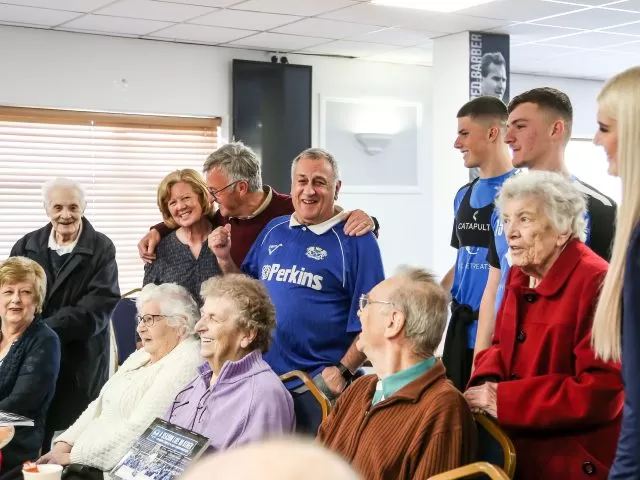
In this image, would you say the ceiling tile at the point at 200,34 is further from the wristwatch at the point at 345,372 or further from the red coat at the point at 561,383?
the red coat at the point at 561,383

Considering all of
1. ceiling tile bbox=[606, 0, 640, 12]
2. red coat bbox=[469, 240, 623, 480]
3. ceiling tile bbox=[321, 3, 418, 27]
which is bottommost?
red coat bbox=[469, 240, 623, 480]

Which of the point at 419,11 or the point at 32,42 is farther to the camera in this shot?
the point at 32,42

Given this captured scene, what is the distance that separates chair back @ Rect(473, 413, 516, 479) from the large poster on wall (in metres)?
4.49

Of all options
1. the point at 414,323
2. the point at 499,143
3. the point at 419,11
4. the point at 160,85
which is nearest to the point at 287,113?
the point at 160,85

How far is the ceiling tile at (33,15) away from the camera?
5551 mm

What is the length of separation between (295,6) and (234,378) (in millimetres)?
3343

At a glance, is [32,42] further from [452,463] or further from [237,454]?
[237,454]

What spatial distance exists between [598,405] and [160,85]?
5.25 m

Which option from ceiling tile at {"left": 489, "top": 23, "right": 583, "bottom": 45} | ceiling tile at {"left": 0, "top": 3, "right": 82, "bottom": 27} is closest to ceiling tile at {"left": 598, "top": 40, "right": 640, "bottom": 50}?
ceiling tile at {"left": 489, "top": 23, "right": 583, "bottom": 45}

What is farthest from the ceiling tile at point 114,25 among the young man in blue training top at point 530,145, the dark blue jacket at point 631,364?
the dark blue jacket at point 631,364

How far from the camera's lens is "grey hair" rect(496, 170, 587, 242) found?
2246 millimetres

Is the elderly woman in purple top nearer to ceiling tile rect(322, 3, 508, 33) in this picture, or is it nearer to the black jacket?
the black jacket

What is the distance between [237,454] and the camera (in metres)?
0.72

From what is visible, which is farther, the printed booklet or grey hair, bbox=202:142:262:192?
grey hair, bbox=202:142:262:192
